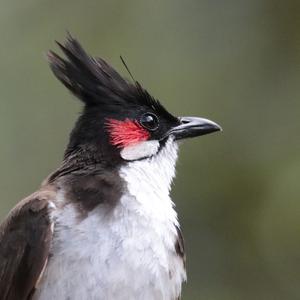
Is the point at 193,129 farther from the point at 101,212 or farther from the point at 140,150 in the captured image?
the point at 101,212

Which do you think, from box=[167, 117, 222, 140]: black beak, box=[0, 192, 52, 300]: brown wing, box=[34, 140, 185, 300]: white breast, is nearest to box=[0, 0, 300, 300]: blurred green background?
box=[167, 117, 222, 140]: black beak

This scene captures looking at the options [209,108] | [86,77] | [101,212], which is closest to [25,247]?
[101,212]

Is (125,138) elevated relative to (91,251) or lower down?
elevated

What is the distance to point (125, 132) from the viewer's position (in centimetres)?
458

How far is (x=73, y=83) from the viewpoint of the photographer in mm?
4613

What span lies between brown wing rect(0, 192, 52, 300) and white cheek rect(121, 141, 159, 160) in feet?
1.37

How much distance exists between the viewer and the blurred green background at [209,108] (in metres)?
6.59

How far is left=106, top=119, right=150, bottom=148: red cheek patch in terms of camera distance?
4.52 meters

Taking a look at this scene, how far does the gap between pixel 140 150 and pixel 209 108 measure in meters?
2.34

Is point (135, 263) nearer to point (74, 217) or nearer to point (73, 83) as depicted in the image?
point (74, 217)

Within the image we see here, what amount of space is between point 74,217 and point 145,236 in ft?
0.87

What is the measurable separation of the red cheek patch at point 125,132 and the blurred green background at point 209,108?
186 cm

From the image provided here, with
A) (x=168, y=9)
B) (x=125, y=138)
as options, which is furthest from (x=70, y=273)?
(x=168, y=9)

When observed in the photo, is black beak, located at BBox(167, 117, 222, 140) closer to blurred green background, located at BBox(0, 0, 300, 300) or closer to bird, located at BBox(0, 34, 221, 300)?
bird, located at BBox(0, 34, 221, 300)
